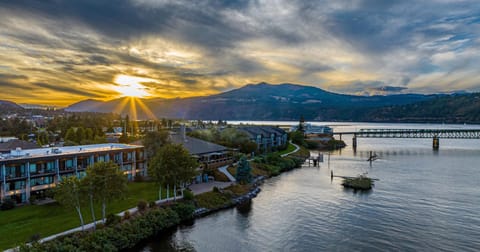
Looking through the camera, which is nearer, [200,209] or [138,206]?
[138,206]

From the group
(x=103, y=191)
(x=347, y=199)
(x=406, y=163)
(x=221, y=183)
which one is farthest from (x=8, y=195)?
(x=406, y=163)

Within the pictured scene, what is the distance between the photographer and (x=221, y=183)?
1896 inches

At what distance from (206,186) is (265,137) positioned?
5104 centimetres

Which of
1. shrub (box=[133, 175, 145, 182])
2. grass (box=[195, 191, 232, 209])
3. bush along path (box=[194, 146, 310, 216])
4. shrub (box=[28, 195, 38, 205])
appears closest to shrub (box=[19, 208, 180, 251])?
bush along path (box=[194, 146, 310, 216])

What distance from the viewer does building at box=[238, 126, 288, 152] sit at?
89875 mm

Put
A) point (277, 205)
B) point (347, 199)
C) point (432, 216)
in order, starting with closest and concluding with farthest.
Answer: point (432, 216) → point (277, 205) → point (347, 199)

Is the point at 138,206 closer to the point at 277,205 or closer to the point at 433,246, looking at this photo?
the point at 277,205

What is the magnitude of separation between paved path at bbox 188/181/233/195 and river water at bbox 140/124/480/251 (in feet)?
17.4

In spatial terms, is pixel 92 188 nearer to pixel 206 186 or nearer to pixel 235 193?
pixel 206 186

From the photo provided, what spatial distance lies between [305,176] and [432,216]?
1093 inches

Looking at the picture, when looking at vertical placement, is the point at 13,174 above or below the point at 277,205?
above

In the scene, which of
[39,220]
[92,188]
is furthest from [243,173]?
[39,220]

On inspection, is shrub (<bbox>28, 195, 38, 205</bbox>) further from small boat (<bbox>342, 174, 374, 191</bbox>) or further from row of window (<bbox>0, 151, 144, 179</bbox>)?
small boat (<bbox>342, 174, 374, 191</bbox>)

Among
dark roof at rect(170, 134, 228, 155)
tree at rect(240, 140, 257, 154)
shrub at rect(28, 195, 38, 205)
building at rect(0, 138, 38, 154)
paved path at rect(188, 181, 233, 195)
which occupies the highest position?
building at rect(0, 138, 38, 154)
